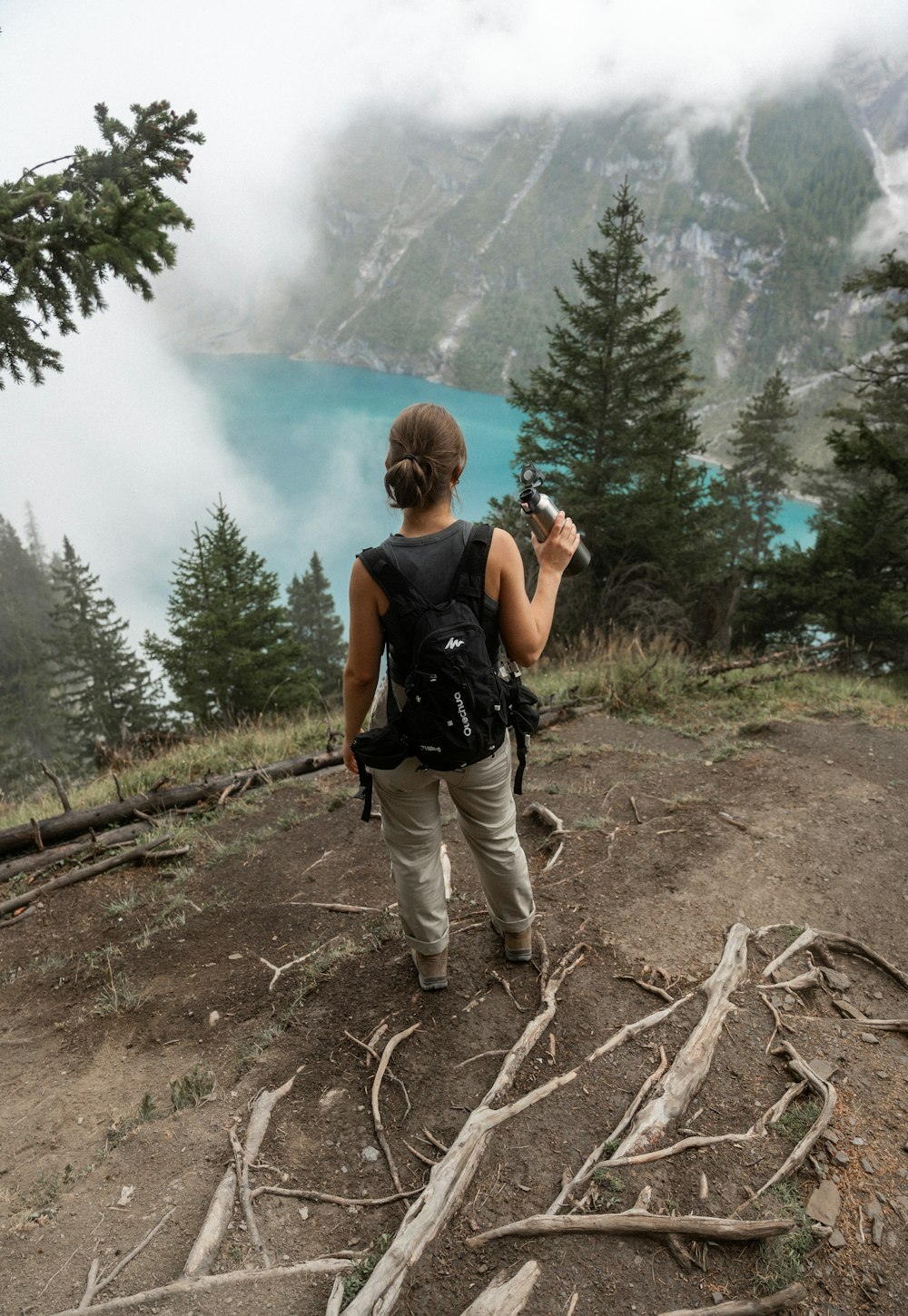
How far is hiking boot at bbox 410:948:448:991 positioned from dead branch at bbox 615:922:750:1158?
103 centimetres

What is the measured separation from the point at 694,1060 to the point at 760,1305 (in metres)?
0.87

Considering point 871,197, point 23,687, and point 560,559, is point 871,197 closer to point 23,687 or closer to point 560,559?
point 23,687

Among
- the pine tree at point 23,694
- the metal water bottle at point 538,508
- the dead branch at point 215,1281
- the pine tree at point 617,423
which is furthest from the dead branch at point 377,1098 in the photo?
the pine tree at point 23,694

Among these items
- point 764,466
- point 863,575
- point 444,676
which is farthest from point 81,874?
point 764,466

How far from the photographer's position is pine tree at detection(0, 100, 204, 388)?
6.22m

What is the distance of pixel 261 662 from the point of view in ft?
69.6

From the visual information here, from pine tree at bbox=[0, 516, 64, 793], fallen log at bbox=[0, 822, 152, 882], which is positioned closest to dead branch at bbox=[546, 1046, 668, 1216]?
fallen log at bbox=[0, 822, 152, 882]

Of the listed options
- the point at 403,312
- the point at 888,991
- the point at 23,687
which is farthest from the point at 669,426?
the point at 403,312

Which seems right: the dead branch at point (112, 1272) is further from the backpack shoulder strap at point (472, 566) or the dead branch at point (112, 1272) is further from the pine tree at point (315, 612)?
the pine tree at point (315, 612)

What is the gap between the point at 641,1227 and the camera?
1950mm

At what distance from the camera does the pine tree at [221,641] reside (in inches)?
800

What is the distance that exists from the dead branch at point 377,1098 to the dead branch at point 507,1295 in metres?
0.50

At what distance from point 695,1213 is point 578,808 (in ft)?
10.7

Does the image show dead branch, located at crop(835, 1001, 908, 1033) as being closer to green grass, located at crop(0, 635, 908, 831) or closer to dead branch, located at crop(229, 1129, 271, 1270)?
dead branch, located at crop(229, 1129, 271, 1270)
